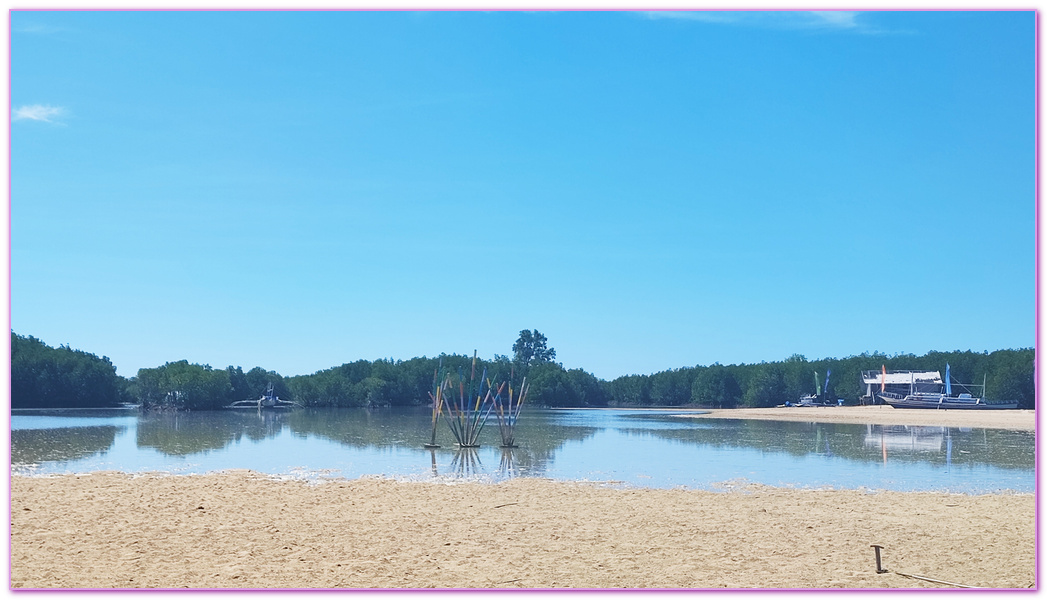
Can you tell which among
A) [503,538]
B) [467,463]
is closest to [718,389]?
[467,463]

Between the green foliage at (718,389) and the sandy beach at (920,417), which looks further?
the green foliage at (718,389)

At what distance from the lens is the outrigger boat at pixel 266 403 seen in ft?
281

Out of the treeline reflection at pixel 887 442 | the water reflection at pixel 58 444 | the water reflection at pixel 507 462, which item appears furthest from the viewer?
the treeline reflection at pixel 887 442

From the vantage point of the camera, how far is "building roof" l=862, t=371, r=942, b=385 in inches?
2859

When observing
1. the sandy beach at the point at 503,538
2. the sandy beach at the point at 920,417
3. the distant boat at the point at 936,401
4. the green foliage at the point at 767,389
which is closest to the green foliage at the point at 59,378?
the sandy beach at the point at 920,417

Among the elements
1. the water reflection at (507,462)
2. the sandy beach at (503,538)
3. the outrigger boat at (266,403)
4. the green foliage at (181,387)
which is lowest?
the water reflection at (507,462)

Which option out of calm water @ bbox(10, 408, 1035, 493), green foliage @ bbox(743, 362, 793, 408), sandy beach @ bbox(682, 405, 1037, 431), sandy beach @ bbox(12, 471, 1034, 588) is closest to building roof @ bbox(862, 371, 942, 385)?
sandy beach @ bbox(682, 405, 1037, 431)

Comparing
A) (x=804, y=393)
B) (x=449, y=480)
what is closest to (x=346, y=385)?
(x=804, y=393)

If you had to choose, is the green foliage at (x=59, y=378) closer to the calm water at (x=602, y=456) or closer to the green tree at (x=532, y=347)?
the calm water at (x=602, y=456)

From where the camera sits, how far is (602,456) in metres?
26.0

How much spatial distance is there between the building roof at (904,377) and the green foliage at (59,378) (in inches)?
2574

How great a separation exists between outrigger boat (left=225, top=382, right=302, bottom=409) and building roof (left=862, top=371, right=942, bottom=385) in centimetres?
5350

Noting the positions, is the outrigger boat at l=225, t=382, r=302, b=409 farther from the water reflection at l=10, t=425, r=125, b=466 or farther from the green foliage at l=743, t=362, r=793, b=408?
the green foliage at l=743, t=362, r=793, b=408

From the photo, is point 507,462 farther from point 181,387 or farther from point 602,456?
point 181,387
